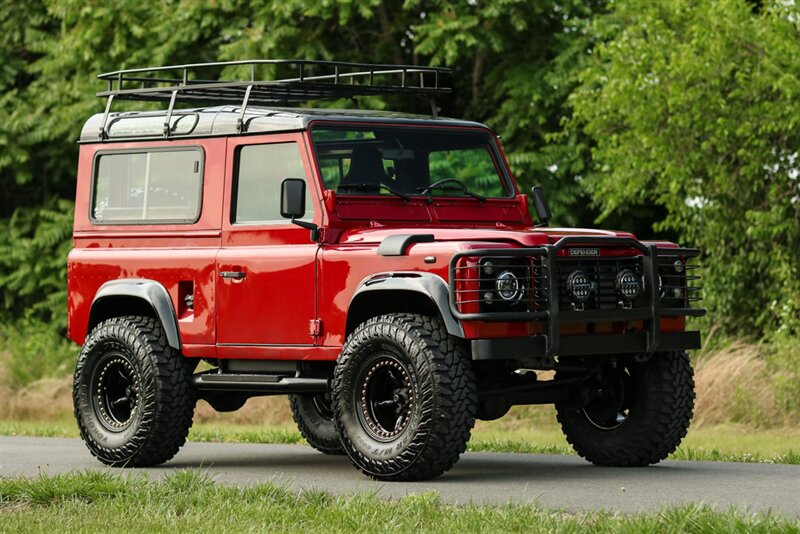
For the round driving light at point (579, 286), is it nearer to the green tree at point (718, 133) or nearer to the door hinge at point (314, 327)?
the door hinge at point (314, 327)

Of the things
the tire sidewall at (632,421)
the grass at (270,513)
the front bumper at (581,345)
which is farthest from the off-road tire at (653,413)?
the grass at (270,513)

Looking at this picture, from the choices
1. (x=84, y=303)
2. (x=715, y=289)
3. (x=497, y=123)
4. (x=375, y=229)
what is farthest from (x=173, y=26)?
(x=375, y=229)

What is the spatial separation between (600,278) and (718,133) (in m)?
10.5

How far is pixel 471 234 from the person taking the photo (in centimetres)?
1074

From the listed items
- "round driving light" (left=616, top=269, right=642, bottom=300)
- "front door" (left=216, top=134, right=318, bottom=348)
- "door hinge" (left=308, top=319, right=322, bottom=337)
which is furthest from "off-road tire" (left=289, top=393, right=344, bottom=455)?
"round driving light" (left=616, top=269, right=642, bottom=300)

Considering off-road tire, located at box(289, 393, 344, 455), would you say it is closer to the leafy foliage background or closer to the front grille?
the front grille

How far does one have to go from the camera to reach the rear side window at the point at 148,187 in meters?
12.5

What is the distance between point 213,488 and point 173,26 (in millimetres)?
19000

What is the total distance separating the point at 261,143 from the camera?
12.0 m

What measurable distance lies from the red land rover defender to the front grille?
0.01 m

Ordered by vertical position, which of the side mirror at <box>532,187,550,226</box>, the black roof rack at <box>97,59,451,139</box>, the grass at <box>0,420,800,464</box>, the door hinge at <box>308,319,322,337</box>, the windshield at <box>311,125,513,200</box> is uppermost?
the black roof rack at <box>97,59,451,139</box>

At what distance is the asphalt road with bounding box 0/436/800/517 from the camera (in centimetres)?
952

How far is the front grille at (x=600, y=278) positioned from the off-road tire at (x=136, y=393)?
3.21 meters

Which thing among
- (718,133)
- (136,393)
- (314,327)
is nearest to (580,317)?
(314,327)
